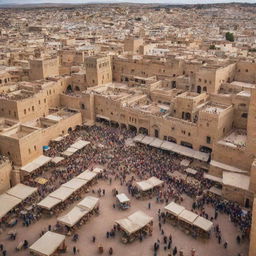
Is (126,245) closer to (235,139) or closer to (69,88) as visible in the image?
(235,139)

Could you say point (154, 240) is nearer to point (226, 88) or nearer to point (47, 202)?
point (47, 202)

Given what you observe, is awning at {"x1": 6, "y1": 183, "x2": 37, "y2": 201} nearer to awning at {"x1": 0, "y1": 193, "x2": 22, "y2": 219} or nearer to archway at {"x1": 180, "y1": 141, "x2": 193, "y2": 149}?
awning at {"x1": 0, "y1": 193, "x2": 22, "y2": 219}

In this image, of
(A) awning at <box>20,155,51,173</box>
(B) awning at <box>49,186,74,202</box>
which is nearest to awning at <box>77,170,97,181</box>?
(B) awning at <box>49,186,74,202</box>

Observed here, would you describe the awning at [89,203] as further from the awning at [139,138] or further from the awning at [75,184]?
the awning at [139,138]

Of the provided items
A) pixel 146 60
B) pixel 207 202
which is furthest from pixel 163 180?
pixel 146 60

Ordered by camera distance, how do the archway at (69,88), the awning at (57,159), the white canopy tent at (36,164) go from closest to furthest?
the white canopy tent at (36,164) < the awning at (57,159) < the archway at (69,88)

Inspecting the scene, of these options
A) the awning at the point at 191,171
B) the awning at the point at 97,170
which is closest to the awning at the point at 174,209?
the awning at the point at 191,171
